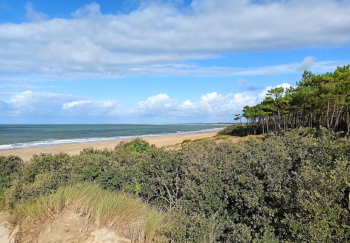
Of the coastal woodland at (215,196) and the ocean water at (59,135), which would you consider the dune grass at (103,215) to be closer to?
the coastal woodland at (215,196)

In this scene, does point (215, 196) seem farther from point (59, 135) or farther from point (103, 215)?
point (59, 135)

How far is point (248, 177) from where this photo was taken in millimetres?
4523

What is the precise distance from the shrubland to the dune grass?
68 millimetres

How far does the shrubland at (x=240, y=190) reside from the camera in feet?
11.1

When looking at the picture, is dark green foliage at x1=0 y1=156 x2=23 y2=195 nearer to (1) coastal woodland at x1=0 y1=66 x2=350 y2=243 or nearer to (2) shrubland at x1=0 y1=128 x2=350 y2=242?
(1) coastal woodland at x1=0 y1=66 x2=350 y2=243

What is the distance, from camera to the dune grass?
4523 millimetres

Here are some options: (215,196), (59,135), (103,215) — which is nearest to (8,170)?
(103,215)

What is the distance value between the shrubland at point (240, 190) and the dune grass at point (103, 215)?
68 millimetres

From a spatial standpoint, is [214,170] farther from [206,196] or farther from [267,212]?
[267,212]

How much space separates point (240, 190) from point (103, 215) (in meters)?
2.39

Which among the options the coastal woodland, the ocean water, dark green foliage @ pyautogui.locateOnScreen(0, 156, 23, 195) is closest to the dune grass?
the coastal woodland

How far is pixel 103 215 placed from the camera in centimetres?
475

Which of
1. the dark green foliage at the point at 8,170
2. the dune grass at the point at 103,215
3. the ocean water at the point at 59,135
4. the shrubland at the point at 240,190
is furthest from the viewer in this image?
the ocean water at the point at 59,135

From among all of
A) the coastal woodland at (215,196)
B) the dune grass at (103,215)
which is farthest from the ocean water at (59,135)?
the dune grass at (103,215)
